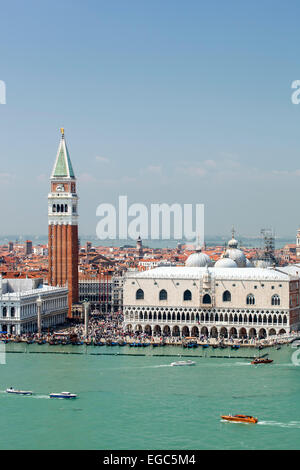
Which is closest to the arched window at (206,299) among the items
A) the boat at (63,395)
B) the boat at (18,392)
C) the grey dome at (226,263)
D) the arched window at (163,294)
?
the arched window at (163,294)

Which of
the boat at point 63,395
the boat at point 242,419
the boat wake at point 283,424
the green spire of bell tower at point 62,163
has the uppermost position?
the green spire of bell tower at point 62,163

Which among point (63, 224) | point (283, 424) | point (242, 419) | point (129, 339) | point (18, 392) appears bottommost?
point (283, 424)

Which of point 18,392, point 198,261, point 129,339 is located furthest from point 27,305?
point 18,392

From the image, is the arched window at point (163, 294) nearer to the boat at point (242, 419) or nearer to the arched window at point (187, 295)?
the arched window at point (187, 295)

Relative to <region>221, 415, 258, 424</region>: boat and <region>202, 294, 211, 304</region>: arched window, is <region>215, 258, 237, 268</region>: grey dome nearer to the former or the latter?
<region>202, 294, 211, 304</region>: arched window

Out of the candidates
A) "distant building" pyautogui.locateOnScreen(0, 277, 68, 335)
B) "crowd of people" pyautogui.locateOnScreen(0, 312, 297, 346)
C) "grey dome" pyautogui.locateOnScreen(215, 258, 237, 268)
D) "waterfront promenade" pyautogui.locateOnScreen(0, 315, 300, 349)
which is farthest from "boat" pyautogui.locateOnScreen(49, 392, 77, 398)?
"grey dome" pyautogui.locateOnScreen(215, 258, 237, 268)

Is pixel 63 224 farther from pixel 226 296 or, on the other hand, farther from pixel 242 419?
pixel 242 419
